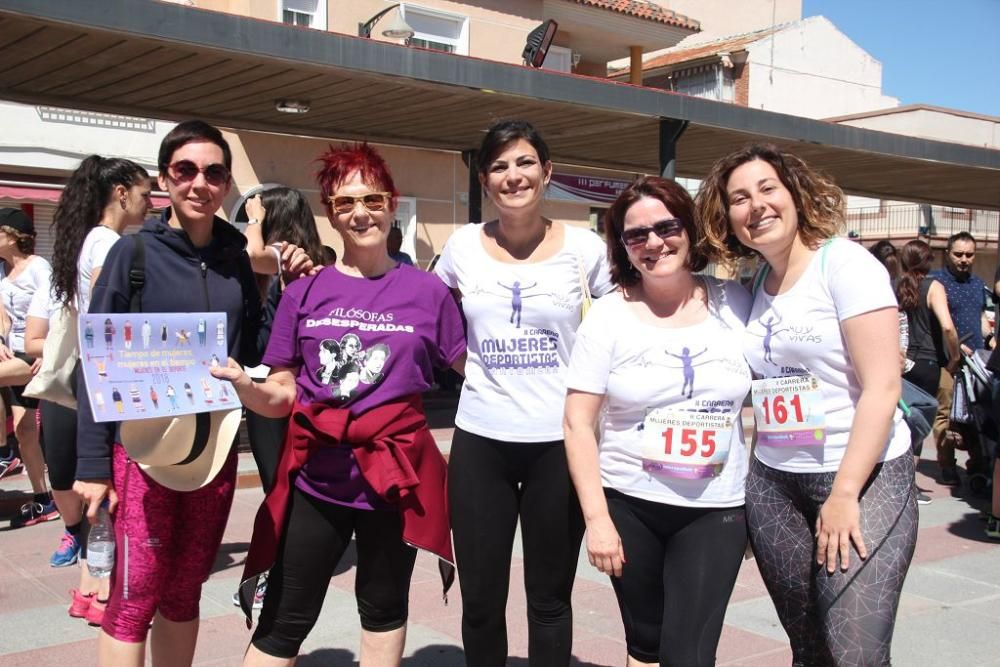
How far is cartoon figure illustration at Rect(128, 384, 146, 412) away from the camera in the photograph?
265cm

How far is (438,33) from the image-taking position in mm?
19172

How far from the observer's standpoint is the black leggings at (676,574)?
2693 millimetres

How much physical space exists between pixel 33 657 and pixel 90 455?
1.80 meters

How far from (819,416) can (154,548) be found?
1966 mm

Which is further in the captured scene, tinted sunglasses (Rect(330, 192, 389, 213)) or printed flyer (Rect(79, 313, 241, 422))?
tinted sunglasses (Rect(330, 192, 389, 213))

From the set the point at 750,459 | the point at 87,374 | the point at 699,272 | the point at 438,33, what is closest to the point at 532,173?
the point at 699,272

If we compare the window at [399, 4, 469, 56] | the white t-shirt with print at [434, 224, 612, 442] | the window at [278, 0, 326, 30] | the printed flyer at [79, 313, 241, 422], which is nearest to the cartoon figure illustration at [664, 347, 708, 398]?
the white t-shirt with print at [434, 224, 612, 442]

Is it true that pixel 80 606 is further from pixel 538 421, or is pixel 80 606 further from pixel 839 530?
pixel 839 530

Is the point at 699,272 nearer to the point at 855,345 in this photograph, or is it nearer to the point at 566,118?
the point at 855,345

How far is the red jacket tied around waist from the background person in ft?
19.7

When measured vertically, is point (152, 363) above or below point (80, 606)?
above

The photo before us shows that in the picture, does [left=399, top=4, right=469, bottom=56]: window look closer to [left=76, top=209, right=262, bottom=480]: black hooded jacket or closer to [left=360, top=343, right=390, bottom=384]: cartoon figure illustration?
[left=76, top=209, right=262, bottom=480]: black hooded jacket

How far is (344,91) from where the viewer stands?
884 cm

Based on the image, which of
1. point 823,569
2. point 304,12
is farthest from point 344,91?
point 304,12
